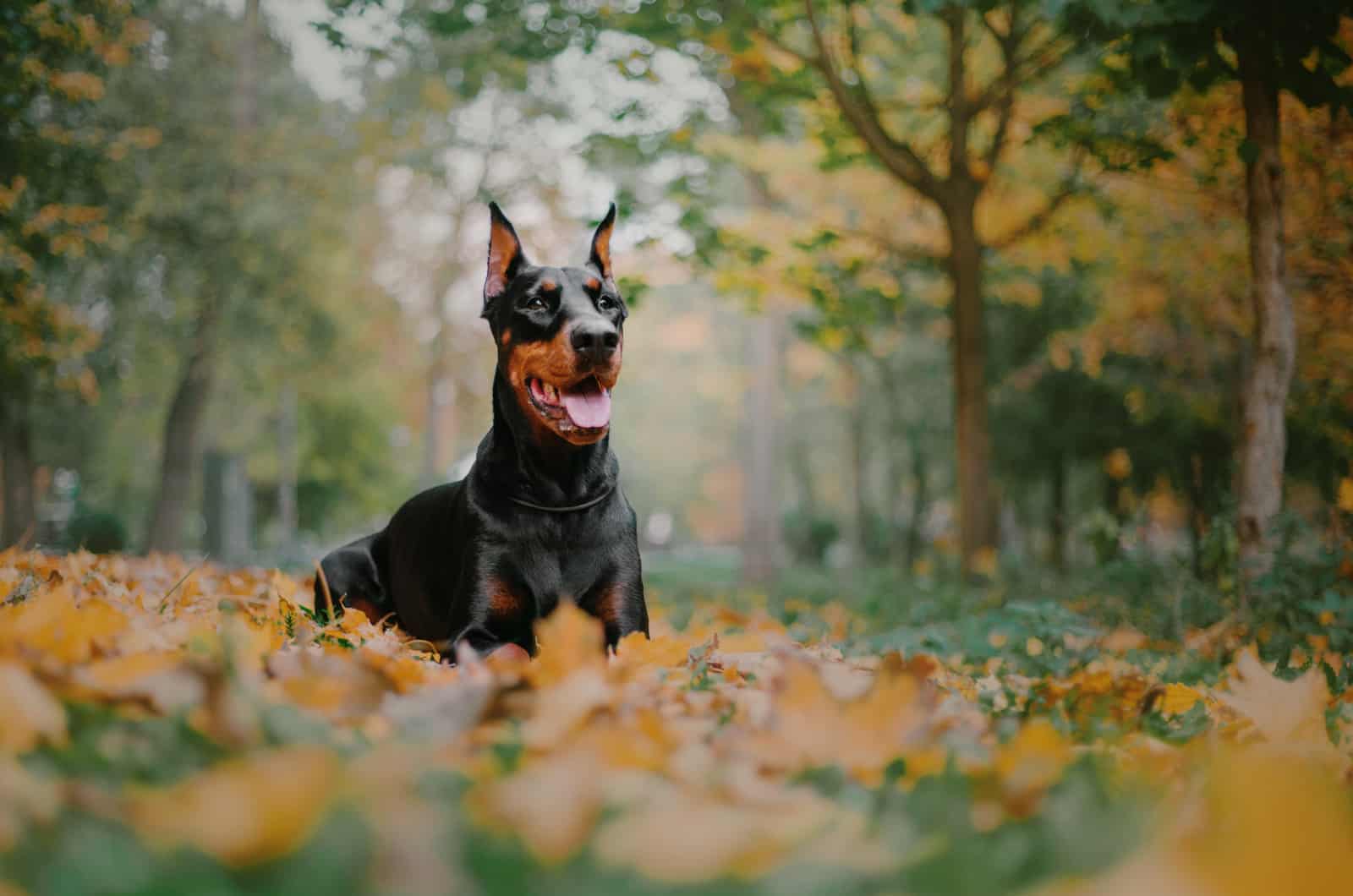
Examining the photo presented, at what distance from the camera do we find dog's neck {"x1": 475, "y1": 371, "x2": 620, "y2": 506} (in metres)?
3.64

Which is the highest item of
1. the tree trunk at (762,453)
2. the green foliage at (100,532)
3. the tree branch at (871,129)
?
the tree branch at (871,129)

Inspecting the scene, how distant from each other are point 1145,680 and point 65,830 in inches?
85.7

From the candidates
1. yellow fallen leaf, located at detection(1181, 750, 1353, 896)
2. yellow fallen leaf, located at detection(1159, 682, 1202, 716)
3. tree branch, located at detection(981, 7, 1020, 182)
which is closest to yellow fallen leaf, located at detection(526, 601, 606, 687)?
yellow fallen leaf, located at detection(1181, 750, 1353, 896)

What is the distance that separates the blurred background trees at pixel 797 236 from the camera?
7227mm

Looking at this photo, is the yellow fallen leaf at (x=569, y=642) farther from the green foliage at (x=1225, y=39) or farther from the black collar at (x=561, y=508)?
the green foliage at (x=1225, y=39)

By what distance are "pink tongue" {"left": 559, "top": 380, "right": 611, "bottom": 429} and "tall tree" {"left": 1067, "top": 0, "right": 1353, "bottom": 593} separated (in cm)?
302

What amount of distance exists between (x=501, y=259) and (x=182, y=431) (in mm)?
14319

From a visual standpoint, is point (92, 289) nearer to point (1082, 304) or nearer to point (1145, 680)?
point (1082, 304)

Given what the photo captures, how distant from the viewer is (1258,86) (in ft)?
18.2

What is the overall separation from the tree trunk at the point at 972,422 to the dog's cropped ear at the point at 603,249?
671 centimetres

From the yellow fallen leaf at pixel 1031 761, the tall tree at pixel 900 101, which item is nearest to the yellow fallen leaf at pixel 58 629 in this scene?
the yellow fallen leaf at pixel 1031 761

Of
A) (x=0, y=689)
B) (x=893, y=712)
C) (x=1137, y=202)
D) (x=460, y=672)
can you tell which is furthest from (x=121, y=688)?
(x=1137, y=202)

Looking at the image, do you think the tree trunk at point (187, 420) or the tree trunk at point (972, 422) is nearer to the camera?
the tree trunk at point (972, 422)

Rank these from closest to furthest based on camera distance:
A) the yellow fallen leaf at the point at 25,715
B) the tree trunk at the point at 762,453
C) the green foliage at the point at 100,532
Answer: the yellow fallen leaf at the point at 25,715 < the tree trunk at the point at 762,453 < the green foliage at the point at 100,532
